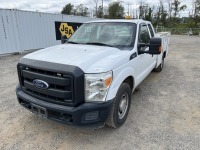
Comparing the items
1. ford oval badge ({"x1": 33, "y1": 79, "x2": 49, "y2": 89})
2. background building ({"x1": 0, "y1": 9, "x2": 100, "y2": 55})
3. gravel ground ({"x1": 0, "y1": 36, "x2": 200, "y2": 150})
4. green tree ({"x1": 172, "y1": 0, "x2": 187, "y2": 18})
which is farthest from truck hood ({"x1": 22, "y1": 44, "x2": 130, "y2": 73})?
green tree ({"x1": 172, "y1": 0, "x2": 187, "y2": 18})

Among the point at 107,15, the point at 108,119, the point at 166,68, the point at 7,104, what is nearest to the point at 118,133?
the point at 108,119

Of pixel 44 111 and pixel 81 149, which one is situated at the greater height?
pixel 44 111

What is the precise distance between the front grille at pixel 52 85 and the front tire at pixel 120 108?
2.43 feet

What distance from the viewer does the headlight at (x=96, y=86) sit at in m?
2.67

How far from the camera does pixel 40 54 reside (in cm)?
324

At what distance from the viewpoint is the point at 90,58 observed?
115 inches

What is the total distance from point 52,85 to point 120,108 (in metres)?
1.30

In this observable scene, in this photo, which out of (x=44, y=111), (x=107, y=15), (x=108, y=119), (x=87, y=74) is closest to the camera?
(x=87, y=74)

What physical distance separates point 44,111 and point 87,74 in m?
0.91

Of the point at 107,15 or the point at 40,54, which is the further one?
the point at 107,15


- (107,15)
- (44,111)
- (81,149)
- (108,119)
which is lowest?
(81,149)

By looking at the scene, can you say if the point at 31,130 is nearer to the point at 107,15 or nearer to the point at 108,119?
the point at 108,119

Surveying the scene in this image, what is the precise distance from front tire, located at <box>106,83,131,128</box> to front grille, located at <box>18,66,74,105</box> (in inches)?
29.2

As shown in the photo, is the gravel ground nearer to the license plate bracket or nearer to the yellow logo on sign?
the license plate bracket
